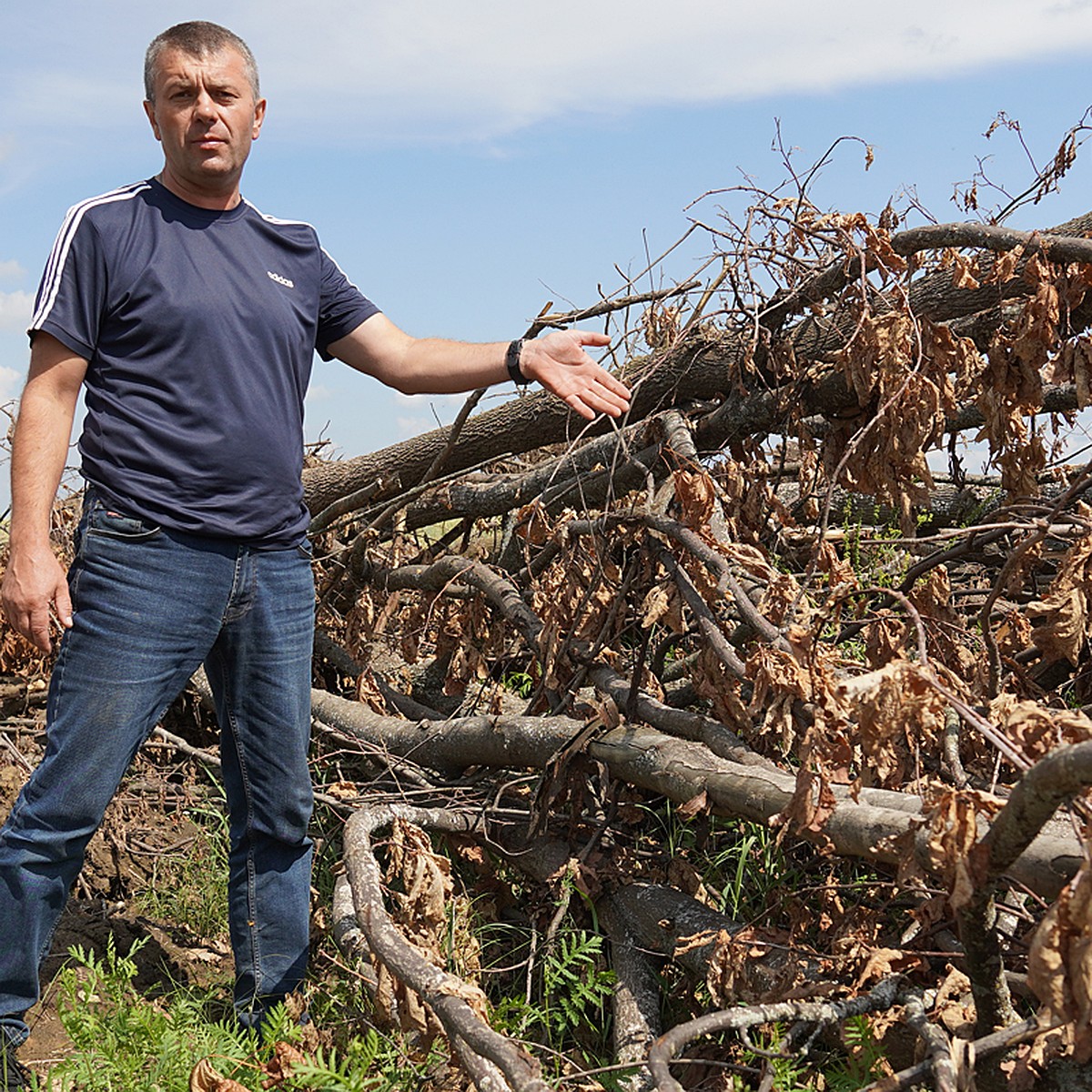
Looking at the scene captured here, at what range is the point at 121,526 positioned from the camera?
127 inches

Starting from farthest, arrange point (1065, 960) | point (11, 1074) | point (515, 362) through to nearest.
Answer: point (515, 362) < point (11, 1074) < point (1065, 960)

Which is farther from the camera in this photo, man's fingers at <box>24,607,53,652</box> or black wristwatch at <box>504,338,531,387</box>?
black wristwatch at <box>504,338,531,387</box>

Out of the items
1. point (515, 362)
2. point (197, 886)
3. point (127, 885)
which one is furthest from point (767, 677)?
point (127, 885)

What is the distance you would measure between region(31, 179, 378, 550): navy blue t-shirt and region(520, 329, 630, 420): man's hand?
2.43 feet

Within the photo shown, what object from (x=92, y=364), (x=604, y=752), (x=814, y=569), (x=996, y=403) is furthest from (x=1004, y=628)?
(x=92, y=364)

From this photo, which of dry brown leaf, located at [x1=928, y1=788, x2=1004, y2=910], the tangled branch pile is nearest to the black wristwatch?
the tangled branch pile

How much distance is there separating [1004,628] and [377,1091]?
2.03m

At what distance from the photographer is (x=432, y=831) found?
3.85 meters

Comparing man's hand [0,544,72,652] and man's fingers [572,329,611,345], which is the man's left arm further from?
man's hand [0,544,72,652]

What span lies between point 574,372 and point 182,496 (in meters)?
1.14

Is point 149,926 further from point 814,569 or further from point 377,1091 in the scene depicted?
point 814,569

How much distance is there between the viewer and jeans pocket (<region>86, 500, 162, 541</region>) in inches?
127

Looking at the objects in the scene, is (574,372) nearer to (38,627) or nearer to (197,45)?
(197,45)

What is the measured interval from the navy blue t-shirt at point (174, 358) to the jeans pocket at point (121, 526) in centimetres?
3
